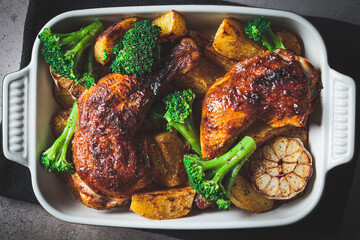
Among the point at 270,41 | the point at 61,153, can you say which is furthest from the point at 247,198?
the point at 61,153

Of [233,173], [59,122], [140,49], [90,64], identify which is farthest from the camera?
[59,122]

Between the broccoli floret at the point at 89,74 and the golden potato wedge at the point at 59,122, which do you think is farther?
the golden potato wedge at the point at 59,122

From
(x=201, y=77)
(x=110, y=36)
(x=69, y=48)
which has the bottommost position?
(x=201, y=77)

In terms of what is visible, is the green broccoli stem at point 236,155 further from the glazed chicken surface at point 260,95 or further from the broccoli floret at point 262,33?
the broccoli floret at point 262,33

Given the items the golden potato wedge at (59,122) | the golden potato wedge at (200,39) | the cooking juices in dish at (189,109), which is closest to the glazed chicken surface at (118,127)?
the cooking juices in dish at (189,109)

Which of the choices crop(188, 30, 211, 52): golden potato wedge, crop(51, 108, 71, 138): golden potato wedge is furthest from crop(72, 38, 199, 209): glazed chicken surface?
crop(51, 108, 71, 138): golden potato wedge

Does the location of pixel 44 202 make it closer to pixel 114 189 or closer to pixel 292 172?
pixel 114 189

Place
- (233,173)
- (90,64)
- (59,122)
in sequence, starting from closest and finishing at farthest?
(233,173) → (90,64) → (59,122)

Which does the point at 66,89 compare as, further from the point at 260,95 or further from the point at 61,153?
the point at 260,95
